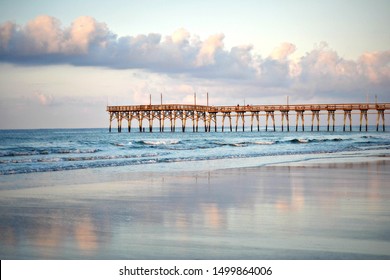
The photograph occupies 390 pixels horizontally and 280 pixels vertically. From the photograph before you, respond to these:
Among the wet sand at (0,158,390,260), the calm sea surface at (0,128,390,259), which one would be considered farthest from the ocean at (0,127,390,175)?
the wet sand at (0,158,390,260)

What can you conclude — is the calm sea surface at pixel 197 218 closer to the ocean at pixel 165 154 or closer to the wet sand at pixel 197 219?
the wet sand at pixel 197 219

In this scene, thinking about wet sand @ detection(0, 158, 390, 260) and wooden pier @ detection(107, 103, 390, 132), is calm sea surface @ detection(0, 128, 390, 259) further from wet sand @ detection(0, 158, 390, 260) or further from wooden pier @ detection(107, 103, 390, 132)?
wooden pier @ detection(107, 103, 390, 132)

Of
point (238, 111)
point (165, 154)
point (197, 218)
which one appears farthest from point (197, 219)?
point (238, 111)

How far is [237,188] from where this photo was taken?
→ 10227 mm

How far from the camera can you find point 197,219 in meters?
6.79

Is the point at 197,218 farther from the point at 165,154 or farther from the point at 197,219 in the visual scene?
the point at 165,154

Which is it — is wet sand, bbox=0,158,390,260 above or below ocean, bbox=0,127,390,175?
above

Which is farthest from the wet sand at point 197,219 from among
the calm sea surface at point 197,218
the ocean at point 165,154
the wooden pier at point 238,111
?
the wooden pier at point 238,111

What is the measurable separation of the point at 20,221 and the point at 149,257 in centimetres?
261

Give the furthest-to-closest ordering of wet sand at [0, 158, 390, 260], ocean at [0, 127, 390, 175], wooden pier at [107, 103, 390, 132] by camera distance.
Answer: wooden pier at [107, 103, 390, 132] → ocean at [0, 127, 390, 175] → wet sand at [0, 158, 390, 260]

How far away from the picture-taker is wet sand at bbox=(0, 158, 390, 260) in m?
5.23
